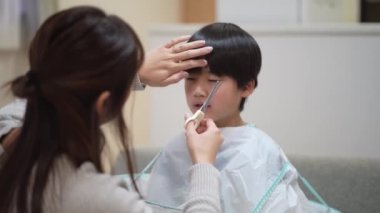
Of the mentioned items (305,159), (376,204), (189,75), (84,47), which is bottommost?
(376,204)

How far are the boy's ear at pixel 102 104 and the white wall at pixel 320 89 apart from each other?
48.3 inches

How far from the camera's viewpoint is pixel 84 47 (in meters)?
0.91

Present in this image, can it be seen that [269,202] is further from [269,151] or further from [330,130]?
[330,130]

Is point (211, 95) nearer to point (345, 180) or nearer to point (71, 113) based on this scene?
point (71, 113)

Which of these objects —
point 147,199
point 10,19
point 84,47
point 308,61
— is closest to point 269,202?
point 147,199

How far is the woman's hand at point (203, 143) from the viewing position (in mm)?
1146

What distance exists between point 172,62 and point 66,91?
0.49 meters

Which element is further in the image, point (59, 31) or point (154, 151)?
point (154, 151)

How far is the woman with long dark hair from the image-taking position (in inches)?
35.9

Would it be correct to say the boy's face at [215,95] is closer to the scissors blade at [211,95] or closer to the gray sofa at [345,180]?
the scissors blade at [211,95]

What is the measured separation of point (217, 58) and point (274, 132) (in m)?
0.86

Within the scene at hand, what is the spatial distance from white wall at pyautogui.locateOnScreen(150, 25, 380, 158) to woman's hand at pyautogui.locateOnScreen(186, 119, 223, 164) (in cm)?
94

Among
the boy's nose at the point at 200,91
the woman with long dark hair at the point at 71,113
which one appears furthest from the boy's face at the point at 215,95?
the woman with long dark hair at the point at 71,113

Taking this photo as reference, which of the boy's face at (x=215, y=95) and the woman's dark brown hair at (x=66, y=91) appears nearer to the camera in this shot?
the woman's dark brown hair at (x=66, y=91)
